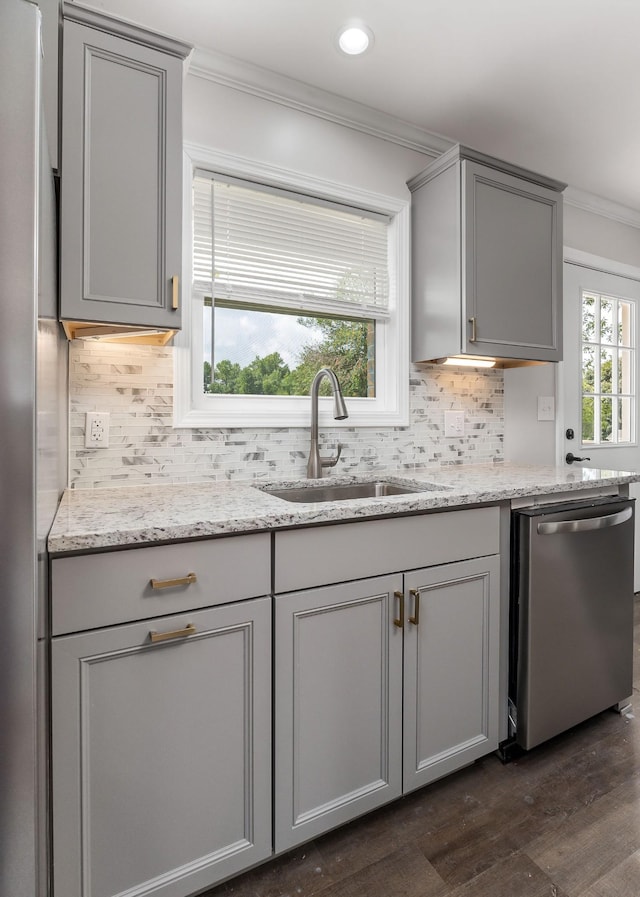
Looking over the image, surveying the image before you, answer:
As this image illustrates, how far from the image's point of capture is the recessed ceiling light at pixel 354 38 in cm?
176

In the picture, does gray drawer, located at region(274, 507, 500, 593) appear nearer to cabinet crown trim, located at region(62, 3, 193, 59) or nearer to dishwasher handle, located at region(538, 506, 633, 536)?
dishwasher handle, located at region(538, 506, 633, 536)

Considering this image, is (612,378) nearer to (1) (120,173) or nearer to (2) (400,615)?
(2) (400,615)

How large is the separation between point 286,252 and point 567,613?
5.87 ft

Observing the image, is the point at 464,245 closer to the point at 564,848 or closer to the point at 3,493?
the point at 3,493

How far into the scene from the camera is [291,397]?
216 centimetres

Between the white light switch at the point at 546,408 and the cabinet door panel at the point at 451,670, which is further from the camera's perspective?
the white light switch at the point at 546,408

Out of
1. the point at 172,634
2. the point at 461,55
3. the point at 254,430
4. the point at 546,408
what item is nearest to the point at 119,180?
the point at 254,430

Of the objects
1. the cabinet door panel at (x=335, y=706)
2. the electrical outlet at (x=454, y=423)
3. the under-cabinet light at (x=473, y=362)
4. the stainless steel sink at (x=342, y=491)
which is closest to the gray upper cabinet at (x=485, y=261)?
the under-cabinet light at (x=473, y=362)

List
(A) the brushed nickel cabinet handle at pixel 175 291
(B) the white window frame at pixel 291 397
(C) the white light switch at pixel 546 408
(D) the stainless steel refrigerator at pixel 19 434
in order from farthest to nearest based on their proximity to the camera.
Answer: (C) the white light switch at pixel 546 408
(B) the white window frame at pixel 291 397
(A) the brushed nickel cabinet handle at pixel 175 291
(D) the stainless steel refrigerator at pixel 19 434

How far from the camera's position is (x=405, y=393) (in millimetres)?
2350

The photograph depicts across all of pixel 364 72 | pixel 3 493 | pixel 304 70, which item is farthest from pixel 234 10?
pixel 3 493

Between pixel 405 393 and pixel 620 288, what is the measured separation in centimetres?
194

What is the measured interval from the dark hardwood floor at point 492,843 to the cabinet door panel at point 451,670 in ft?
0.36

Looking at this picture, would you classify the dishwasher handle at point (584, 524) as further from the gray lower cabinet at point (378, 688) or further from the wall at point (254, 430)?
the wall at point (254, 430)
